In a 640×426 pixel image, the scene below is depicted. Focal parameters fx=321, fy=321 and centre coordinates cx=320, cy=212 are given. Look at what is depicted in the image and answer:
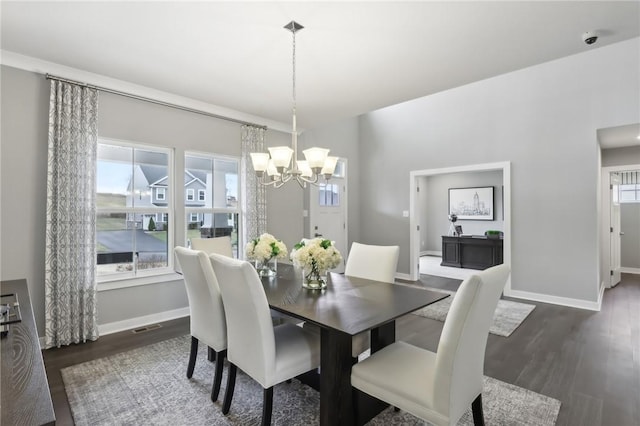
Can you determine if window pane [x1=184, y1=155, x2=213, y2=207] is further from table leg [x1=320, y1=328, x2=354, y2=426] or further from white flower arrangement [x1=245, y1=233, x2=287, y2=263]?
table leg [x1=320, y1=328, x2=354, y2=426]

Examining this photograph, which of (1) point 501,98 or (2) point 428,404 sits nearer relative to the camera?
(2) point 428,404

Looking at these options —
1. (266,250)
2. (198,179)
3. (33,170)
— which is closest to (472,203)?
(198,179)

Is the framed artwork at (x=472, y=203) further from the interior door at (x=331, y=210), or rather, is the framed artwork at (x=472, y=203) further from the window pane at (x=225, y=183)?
the window pane at (x=225, y=183)

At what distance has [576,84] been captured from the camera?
4.33m

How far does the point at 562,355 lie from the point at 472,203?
565 cm

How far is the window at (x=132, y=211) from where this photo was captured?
11.3 ft

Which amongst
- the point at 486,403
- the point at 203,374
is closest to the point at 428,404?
the point at 486,403

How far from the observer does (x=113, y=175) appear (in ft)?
11.6

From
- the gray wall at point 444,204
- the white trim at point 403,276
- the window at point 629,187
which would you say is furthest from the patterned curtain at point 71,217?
the window at point 629,187

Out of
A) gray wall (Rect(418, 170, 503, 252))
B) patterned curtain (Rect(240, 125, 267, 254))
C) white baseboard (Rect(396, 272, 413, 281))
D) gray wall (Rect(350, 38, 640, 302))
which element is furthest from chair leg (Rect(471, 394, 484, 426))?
gray wall (Rect(418, 170, 503, 252))

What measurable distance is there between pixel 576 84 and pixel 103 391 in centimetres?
620

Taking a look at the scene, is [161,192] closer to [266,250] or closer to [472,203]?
[266,250]

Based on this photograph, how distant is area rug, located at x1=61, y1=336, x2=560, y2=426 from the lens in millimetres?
1993

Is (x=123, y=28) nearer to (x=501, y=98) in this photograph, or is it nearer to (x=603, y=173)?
(x=501, y=98)
